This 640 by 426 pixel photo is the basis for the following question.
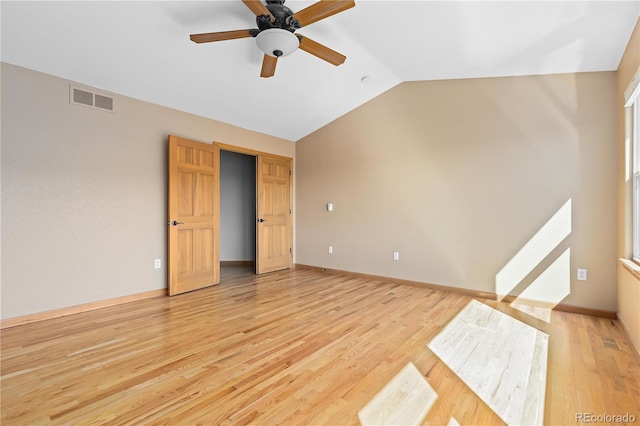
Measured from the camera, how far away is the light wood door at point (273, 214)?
535 cm

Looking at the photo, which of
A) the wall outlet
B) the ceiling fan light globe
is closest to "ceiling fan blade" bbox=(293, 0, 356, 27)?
the ceiling fan light globe

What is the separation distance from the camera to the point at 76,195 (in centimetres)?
332

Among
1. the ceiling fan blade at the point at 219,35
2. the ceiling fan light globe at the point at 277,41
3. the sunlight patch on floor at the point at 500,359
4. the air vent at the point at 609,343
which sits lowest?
the air vent at the point at 609,343

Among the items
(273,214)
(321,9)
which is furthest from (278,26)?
(273,214)

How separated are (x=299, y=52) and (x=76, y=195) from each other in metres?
2.99

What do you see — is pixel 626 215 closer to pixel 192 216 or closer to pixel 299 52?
pixel 299 52

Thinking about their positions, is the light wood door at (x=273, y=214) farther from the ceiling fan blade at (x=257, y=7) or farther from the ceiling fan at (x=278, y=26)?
the ceiling fan blade at (x=257, y=7)

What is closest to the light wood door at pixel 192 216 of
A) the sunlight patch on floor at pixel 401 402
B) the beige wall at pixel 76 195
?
the beige wall at pixel 76 195

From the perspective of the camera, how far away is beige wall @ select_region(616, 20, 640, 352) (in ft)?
8.16

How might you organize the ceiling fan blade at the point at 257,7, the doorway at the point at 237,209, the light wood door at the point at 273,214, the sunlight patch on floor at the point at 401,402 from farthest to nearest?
the doorway at the point at 237,209
the light wood door at the point at 273,214
the ceiling fan blade at the point at 257,7
the sunlight patch on floor at the point at 401,402

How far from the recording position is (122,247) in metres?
3.67

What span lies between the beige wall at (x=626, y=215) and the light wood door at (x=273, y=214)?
15.2 feet

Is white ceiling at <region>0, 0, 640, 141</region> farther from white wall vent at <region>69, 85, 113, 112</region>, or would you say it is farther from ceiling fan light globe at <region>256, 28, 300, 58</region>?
ceiling fan light globe at <region>256, 28, 300, 58</region>

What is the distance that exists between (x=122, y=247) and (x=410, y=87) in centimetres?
453
